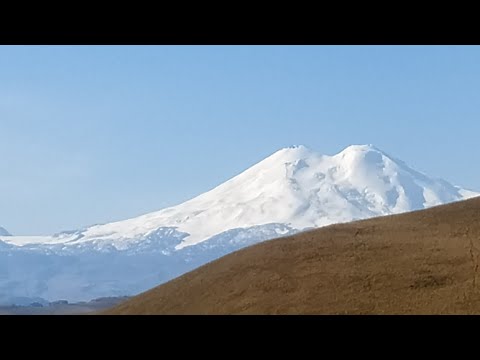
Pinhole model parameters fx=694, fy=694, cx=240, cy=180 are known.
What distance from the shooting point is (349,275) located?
1802 centimetres

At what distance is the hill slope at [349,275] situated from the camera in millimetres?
16391

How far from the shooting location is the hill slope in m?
16.4

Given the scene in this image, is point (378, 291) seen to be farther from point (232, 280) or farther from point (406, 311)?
point (232, 280)

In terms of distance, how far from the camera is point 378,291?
16.9 metres
